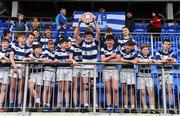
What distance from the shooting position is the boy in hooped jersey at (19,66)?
935 centimetres

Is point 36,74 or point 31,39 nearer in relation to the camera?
point 36,74

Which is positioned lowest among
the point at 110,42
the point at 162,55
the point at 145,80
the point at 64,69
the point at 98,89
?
the point at 98,89

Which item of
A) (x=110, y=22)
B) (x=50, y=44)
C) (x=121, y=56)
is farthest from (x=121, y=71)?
(x=110, y=22)

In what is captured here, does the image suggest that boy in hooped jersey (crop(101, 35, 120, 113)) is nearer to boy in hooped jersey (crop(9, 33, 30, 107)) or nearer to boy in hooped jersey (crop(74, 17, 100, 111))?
boy in hooped jersey (crop(74, 17, 100, 111))

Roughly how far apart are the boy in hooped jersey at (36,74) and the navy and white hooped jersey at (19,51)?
14cm

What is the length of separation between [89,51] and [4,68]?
1.82 meters

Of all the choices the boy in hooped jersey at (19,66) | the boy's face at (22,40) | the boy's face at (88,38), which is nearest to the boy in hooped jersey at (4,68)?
the boy in hooped jersey at (19,66)

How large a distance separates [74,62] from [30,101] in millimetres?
1196

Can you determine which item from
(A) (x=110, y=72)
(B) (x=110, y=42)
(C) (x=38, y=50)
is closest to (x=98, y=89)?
(A) (x=110, y=72)

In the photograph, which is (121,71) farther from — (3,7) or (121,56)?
(3,7)

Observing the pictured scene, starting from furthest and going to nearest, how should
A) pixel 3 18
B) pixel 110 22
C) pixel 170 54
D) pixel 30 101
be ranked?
pixel 3 18, pixel 110 22, pixel 170 54, pixel 30 101

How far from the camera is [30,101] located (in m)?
9.29

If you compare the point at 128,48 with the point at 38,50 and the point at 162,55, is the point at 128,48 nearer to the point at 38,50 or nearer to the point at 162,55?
the point at 162,55

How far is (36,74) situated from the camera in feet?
31.1
